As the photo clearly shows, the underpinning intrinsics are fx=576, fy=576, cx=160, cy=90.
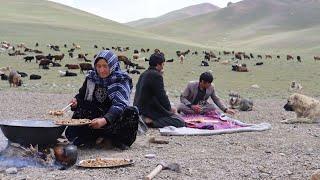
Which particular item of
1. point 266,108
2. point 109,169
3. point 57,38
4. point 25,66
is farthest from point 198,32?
point 109,169

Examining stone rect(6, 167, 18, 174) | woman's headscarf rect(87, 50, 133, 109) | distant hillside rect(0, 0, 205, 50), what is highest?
distant hillside rect(0, 0, 205, 50)

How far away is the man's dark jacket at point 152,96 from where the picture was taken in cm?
874

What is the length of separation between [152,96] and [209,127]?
997 millimetres

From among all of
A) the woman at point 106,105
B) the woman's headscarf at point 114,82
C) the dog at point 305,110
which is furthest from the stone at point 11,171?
the dog at point 305,110

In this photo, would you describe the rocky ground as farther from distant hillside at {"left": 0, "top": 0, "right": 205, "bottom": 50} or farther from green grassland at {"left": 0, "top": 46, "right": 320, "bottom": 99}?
distant hillside at {"left": 0, "top": 0, "right": 205, "bottom": 50}

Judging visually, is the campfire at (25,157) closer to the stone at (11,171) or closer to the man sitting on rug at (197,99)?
the stone at (11,171)

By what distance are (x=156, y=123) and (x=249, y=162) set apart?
2.73 metres

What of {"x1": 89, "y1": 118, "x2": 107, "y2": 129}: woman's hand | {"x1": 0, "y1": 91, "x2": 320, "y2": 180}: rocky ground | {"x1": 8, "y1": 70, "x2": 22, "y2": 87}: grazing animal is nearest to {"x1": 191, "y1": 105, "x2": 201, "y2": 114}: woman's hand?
{"x1": 0, "y1": 91, "x2": 320, "y2": 180}: rocky ground

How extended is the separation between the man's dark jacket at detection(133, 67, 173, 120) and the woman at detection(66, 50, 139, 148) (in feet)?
5.05

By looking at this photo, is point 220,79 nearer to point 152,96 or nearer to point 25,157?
point 152,96

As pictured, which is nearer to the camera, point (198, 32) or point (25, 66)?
point (25, 66)

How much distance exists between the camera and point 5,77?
18.1 m

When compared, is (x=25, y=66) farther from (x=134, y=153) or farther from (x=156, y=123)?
(x=134, y=153)

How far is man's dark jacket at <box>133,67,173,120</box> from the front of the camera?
28.7 feet
